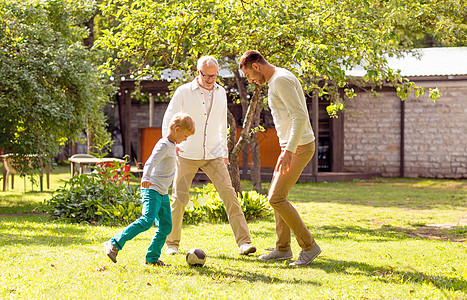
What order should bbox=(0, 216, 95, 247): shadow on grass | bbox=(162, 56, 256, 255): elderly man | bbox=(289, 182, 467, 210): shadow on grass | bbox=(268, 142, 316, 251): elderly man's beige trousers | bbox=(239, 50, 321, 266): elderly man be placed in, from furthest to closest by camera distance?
1. bbox=(289, 182, 467, 210): shadow on grass
2. bbox=(0, 216, 95, 247): shadow on grass
3. bbox=(162, 56, 256, 255): elderly man
4. bbox=(268, 142, 316, 251): elderly man's beige trousers
5. bbox=(239, 50, 321, 266): elderly man

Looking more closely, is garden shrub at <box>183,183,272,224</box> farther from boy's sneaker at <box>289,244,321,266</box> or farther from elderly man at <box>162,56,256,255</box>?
boy's sneaker at <box>289,244,321,266</box>

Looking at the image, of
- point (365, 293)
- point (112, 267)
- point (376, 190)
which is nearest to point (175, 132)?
point (112, 267)

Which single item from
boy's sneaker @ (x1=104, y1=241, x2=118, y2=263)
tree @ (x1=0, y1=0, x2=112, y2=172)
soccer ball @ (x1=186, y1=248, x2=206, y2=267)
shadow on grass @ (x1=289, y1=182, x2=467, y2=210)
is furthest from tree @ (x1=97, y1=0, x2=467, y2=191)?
shadow on grass @ (x1=289, y1=182, x2=467, y2=210)

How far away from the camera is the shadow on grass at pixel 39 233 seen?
21.4 feet

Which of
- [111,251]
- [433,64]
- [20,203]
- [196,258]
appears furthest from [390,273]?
[433,64]

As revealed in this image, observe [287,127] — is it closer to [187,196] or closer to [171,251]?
[187,196]

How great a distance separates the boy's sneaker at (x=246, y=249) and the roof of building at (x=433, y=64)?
40.8ft

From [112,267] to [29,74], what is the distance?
5431mm

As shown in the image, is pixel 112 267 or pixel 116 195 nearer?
pixel 112 267

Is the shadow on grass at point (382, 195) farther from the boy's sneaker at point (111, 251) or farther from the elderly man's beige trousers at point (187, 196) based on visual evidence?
the boy's sneaker at point (111, 251)

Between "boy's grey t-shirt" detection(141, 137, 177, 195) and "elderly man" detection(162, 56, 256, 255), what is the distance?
27.9 inches

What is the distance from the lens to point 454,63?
19.5 m

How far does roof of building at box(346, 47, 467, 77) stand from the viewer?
18.1 meters

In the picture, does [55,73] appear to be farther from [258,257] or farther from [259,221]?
[258,257]
